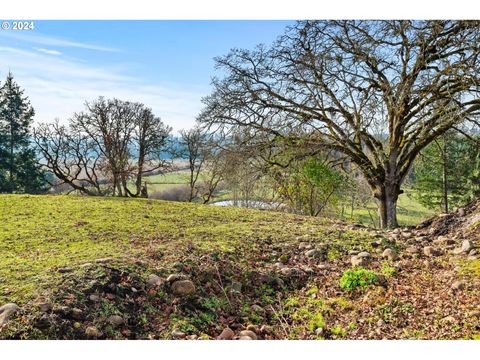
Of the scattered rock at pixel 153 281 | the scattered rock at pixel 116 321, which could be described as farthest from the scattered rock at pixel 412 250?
the scattered rock at pixel 116 321

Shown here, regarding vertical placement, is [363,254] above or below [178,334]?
above

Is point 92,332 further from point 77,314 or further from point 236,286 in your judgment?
point 236,286

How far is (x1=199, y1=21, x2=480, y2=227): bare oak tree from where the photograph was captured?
5.78 meters

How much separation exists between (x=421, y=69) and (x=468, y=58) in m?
0.59

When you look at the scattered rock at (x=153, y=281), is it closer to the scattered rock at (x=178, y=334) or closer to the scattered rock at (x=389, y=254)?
the scattered rock at (x=178, y=334)

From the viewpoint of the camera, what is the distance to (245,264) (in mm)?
4285

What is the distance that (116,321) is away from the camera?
2.99 m

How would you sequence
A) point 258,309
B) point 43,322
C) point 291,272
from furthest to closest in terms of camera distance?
point 291,272 → point 258,309 → point 43,322

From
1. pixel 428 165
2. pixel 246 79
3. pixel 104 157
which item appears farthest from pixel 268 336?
pixel 428 165

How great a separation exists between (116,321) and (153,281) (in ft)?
1.90

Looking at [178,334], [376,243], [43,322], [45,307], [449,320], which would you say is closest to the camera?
[43,322]

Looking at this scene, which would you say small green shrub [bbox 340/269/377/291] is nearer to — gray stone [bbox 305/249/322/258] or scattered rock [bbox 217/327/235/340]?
gray stone [bbox 305/249/322/258]

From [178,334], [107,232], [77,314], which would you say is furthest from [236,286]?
[107,232]
